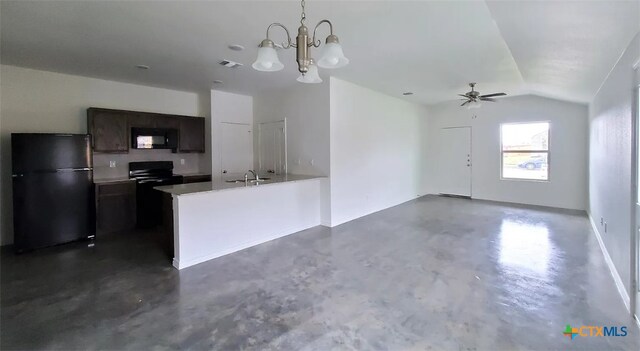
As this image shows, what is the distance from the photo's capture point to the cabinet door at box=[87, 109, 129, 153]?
471 centimetres

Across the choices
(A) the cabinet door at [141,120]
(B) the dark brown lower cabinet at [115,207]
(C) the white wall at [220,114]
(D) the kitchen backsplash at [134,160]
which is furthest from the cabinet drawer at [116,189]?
(C) the white wall at [220,114]

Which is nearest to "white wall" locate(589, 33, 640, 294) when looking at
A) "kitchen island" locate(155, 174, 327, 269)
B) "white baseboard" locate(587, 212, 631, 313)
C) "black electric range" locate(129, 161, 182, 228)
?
"white baseboard" locate(587, 212, 631, 313)

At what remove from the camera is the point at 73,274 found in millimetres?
3219

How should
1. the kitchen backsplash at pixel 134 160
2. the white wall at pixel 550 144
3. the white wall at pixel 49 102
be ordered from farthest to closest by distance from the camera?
the white wall at pixel 550 144
the kitchen backsplash at pixel 134 160
the white wall at pixel 49 102

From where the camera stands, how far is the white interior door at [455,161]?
7.89m

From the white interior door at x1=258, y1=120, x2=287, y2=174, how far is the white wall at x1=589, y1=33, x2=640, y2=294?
4632 millimetres

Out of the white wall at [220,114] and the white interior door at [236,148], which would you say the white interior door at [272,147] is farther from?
the white wall at [220,114]

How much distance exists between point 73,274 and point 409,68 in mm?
4957

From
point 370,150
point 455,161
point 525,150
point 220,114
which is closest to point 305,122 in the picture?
point 370,150

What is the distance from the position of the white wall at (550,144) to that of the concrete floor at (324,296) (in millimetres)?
2963

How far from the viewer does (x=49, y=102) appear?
4.49 m

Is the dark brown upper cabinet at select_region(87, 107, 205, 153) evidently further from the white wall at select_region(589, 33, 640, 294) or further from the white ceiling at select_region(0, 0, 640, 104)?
the white wall at select_region(589, 33, 640, 294)

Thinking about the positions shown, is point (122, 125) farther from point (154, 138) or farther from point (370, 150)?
point (370, 150)

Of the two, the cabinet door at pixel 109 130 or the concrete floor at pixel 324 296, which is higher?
the cabinet door at pixel 109 130
